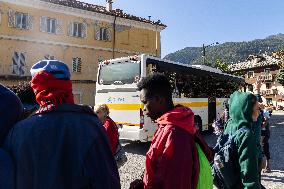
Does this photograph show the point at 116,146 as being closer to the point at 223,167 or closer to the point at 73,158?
the point at 223,167

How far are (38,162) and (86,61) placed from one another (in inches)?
1263

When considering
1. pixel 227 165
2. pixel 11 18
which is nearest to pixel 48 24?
pixel 11 18

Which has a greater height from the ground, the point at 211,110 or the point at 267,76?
the point at 267,76

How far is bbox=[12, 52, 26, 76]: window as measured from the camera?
28106mm

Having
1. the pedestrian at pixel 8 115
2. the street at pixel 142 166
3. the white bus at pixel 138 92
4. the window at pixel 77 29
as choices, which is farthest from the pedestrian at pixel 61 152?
the window at pixel 77 29

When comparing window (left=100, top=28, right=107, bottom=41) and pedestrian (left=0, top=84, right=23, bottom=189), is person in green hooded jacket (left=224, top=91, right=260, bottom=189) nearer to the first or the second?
pedestrian (left=0, top=84, right=23, bottom=189)

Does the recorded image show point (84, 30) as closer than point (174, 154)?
No

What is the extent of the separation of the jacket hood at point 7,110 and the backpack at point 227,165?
200 cm

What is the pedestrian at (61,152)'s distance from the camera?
5.98 feet

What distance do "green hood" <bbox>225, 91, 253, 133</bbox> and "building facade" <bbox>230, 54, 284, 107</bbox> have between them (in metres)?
65.1

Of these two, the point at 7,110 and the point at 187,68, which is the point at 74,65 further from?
the point at 7,110

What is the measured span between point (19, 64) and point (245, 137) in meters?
27.5

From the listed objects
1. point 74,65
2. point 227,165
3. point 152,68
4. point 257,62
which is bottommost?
point 227,165

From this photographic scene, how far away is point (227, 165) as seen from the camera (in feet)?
10.7
